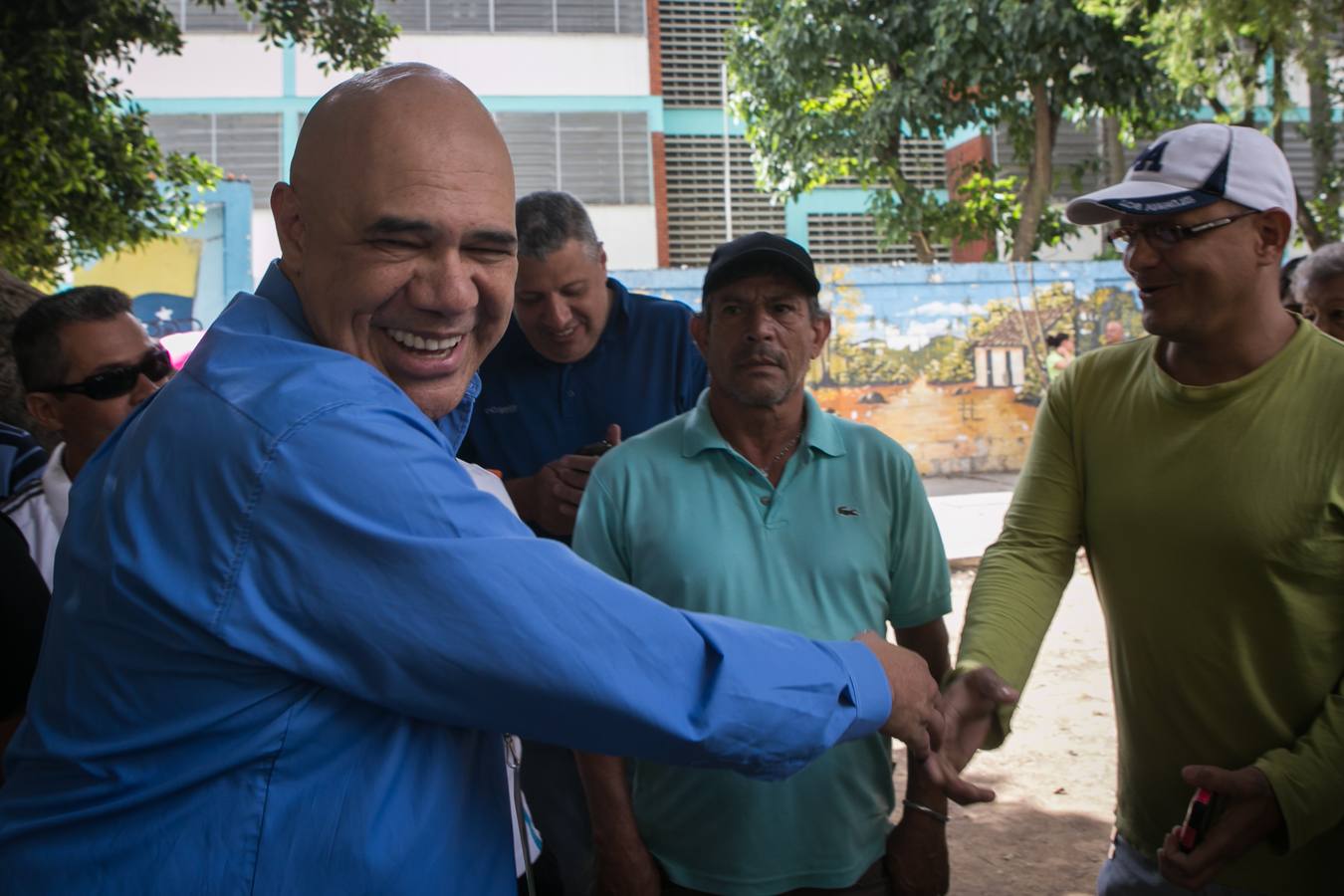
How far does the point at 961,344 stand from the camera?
58.7ft

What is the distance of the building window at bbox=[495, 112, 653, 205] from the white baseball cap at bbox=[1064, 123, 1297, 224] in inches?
879

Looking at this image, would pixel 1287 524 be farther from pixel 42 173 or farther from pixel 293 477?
pixel 42 173

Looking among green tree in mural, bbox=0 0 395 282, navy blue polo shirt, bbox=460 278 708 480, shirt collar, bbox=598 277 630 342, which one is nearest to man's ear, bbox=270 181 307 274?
navy blue polo shirt, bbox=460 278 708 480

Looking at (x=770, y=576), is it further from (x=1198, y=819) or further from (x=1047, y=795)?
(x=1047, y=795)

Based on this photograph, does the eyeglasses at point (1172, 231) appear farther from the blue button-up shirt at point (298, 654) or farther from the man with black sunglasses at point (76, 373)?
the man with black sunglasses at point (76, 373)

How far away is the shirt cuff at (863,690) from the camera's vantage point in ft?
5.76

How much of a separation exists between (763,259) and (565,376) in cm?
85

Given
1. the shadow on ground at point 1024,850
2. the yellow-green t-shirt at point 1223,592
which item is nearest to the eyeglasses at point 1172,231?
the yellow-green t-shirt at point 1223,592

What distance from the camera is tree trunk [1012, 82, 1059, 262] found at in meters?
16.3

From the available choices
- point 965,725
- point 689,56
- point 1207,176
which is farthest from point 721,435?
point 689,56

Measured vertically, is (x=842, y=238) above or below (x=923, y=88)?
below

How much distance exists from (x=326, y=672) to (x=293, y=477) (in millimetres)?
238

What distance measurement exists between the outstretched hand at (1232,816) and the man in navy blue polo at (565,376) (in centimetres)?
180

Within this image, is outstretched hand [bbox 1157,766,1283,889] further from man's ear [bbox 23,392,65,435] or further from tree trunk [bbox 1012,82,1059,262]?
tree trunk [bbox 1012,82,1059,262]
